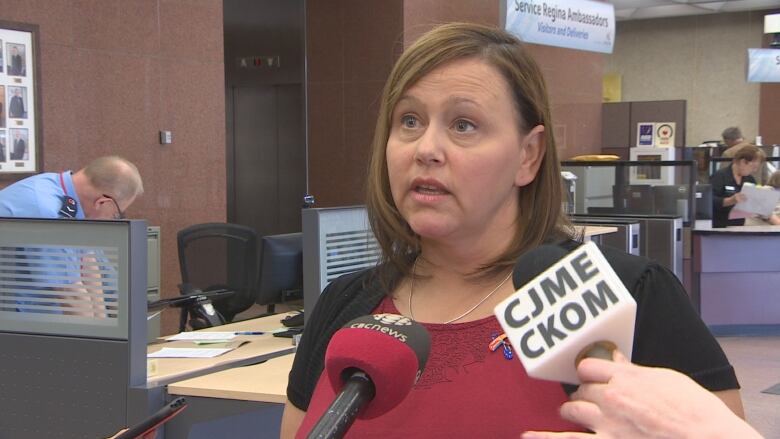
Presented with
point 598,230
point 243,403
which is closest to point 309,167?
point 598,230

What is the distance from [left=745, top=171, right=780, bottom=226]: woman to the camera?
8445mm

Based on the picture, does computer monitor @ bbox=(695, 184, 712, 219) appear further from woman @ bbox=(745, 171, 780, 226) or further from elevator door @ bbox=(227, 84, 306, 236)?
elevator door @ bbox=(227, 84, 306, 236)

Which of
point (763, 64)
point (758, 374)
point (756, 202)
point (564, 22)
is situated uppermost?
point (763, 64)

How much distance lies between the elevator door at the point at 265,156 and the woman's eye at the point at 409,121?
759cm

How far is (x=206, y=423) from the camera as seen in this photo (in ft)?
10.2

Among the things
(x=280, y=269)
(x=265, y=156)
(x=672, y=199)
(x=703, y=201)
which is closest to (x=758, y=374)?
(x=672, y=199)

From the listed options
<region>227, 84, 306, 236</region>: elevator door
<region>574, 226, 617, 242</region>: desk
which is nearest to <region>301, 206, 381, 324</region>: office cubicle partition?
<region>574, 226, 617, 242</region>: desk

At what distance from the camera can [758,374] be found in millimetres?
6418

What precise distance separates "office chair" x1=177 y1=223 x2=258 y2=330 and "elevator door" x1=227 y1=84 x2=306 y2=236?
8.96ft

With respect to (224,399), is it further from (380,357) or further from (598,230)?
(598,230)

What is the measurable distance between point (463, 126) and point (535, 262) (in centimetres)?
35

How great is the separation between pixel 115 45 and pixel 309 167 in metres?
3.25

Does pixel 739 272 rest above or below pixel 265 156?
below

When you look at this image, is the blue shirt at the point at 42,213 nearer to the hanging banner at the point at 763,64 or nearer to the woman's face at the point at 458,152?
the woman's face at the point at 458,152
